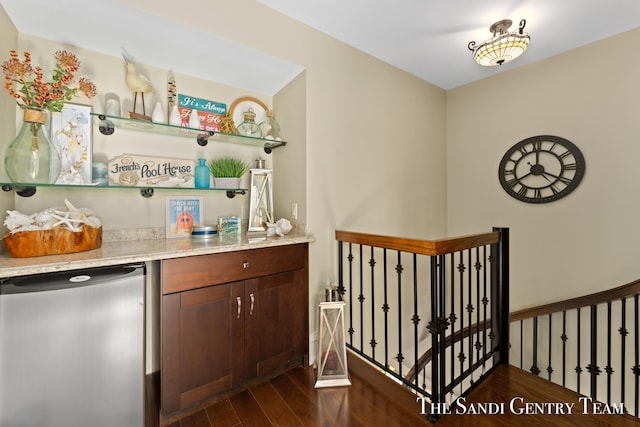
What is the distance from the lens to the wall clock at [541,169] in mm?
2473

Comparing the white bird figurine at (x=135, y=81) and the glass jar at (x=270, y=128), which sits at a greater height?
the white bird figurine at (x=135, y=81)

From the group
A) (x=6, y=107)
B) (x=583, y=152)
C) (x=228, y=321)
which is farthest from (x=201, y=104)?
(x=583, y=152)

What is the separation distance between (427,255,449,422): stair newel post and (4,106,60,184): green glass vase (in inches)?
86.0

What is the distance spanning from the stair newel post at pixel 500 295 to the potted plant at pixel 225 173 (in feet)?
6.80

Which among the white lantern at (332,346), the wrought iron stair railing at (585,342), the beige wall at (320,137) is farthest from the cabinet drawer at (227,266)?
the wrought iron stair railing at (585,342)

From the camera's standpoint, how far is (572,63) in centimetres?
246

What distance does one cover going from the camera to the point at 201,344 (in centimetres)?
152

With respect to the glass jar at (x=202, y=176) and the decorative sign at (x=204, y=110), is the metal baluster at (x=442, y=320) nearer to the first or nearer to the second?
the glass jar at (x=202, y=176)

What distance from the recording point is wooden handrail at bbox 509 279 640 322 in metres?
1.93

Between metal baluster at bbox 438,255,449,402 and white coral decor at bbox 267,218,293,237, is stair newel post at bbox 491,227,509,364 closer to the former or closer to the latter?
metal baluster at bbox 438,255,449,402

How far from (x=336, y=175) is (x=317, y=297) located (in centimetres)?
103

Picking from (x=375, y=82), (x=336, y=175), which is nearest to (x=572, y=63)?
(x=375, y=82)

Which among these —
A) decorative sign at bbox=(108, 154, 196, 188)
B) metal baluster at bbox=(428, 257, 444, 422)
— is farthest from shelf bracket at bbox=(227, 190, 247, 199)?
metal baluster at bbox=(428, 257, 444, 422)

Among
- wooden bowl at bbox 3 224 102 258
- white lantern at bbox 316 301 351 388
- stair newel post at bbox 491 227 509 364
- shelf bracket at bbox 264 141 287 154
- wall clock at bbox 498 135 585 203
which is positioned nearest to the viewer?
wooden bowl at bbox 3 224 102 258
